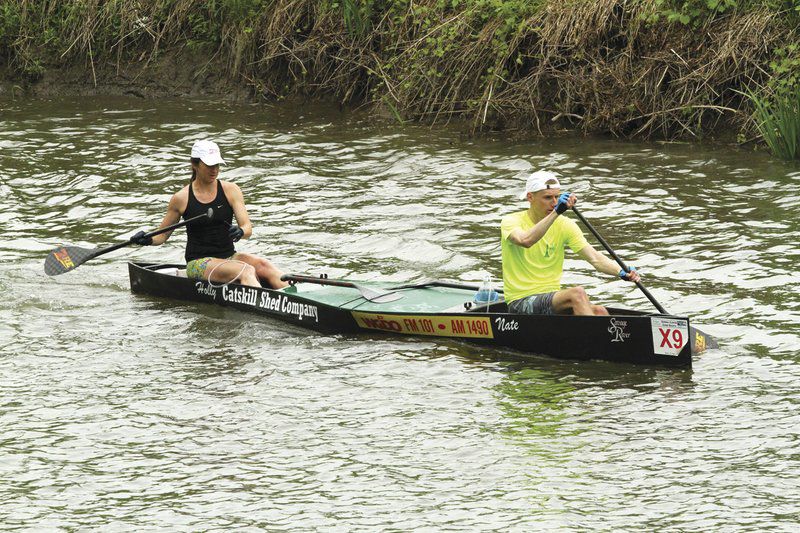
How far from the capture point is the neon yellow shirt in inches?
386

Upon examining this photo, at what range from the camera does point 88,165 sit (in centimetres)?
1761

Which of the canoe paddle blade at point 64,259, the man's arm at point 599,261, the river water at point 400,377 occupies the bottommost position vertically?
the river water at point 400,377

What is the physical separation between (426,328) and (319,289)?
1539 millimetres

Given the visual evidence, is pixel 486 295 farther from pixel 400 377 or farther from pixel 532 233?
pixel 400 377

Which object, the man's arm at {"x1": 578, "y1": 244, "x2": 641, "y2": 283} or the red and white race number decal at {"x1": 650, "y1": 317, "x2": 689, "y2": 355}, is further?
the man's arm at {"x1": 578, "y1": 244, "x2": 641, "y2": 283}

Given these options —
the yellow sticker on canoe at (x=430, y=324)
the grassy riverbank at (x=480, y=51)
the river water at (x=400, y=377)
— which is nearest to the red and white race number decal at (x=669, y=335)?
the river water at (x=400, y=377)

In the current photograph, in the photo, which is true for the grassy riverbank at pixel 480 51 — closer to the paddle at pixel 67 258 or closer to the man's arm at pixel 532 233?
the paddle at pixel 67 258

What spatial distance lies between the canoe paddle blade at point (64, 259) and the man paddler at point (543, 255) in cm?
464

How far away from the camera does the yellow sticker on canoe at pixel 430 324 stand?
10148 mm

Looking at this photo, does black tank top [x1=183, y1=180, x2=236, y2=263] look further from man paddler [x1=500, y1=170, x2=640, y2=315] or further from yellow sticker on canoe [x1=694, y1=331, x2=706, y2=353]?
yellow sticker on canoe [x1=694, y1=331, x2=706, y2=353]

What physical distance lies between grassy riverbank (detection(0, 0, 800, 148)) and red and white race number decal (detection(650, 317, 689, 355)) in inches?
290

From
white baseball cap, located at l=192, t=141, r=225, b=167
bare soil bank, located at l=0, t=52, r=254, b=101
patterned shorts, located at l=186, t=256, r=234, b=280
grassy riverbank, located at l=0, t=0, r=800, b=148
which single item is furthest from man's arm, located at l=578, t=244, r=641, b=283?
bare soil bank, located at l=0, t=52, r=254, b=101

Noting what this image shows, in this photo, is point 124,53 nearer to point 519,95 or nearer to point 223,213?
point 519,95

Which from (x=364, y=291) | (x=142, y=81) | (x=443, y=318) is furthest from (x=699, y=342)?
(x=142, y=81)
